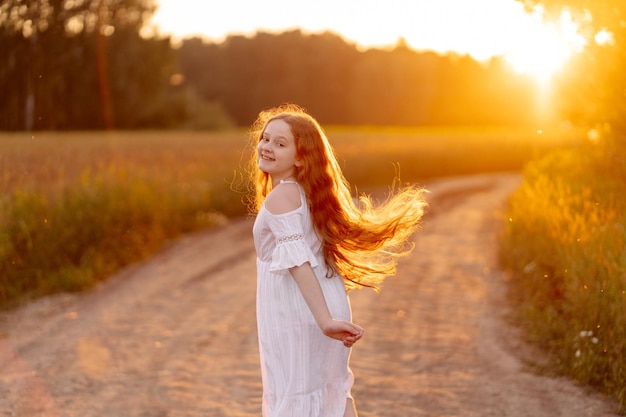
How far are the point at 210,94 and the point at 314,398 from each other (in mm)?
73293

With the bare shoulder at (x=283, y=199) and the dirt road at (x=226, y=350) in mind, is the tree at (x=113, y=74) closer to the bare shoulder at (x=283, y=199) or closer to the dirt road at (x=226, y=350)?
the dirt road at (x=226, y=350)

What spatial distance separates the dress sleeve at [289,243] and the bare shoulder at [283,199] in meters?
0.04

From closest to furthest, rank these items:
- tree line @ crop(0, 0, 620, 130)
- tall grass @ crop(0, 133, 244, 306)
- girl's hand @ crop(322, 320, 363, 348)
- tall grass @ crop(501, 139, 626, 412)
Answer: girl's hand @ crop(322, 320, 363, 348) → tall grass @ crop(501, 139, 626, 412) → tall grass @ crop(0, 133, 244, 306) → tree line @ crop(0, 0, 620, 130)

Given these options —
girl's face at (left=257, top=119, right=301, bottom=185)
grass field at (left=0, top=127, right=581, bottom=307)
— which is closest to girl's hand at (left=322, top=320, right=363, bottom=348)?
girl's face at (left=257, top=119, right=301, bottom=185)

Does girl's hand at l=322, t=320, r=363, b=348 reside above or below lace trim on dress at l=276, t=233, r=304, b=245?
below

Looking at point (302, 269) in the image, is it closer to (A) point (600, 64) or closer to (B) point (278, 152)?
(B) point (278, 152)

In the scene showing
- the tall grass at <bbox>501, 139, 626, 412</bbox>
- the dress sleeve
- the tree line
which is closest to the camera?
the dress sleeve

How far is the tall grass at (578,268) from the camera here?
5555 mm

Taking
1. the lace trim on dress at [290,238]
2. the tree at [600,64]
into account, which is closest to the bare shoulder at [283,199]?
the lace trim on dress at [290,238]

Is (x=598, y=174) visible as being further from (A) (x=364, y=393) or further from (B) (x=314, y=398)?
(B) (x=314, y=398)

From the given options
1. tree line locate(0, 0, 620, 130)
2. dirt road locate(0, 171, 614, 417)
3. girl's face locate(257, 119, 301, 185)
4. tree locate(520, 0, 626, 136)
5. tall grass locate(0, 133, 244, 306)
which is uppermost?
tree line locate(0, 0, 620, 130)

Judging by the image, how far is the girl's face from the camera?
11.1 ft

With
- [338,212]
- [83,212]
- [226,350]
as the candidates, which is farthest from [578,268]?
[83,212]

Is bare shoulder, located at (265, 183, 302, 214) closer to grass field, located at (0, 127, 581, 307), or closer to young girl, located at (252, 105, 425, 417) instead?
young girl, located at (252, 105, 425, 417)
